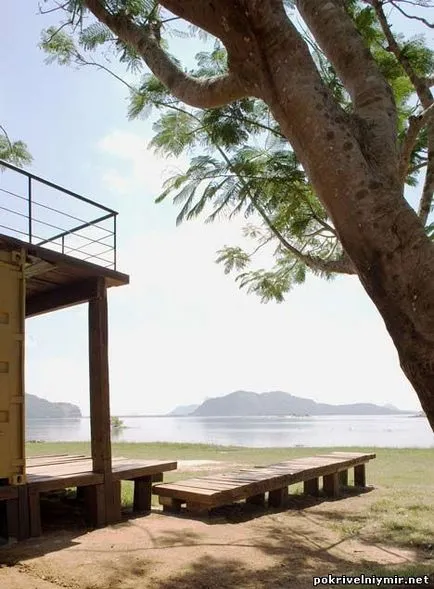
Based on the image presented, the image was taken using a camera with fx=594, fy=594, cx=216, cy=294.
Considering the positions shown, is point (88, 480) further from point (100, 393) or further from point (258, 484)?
point (258, 484)

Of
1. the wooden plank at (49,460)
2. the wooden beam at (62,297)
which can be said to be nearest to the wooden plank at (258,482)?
the wooden plank at (49,460)

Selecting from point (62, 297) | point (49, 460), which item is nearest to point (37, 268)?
point (62, 297)

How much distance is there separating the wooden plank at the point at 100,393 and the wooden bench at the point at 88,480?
0.08m

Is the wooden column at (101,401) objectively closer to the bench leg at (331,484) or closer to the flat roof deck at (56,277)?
the flat roof deck at (56,277)

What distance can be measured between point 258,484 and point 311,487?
6.96 feet

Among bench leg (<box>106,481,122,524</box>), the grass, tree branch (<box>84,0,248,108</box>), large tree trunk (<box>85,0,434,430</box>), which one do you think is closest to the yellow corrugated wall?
bench leg (<box>106,481,122,524</box>)

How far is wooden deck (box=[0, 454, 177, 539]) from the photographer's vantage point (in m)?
6.07

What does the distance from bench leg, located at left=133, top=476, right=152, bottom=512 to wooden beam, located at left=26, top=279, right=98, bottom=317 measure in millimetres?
2491

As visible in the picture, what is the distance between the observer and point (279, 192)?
9.52 meters

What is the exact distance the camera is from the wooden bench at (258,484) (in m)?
6.91

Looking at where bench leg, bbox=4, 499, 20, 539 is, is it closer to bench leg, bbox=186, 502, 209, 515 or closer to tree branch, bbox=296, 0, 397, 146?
bench leg, bbox=186, 502, 209, 515

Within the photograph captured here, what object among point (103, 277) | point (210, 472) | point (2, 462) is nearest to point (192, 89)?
point (103, 277)

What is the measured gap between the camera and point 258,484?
7480 millimetres

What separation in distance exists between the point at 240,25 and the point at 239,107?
17.1ft
